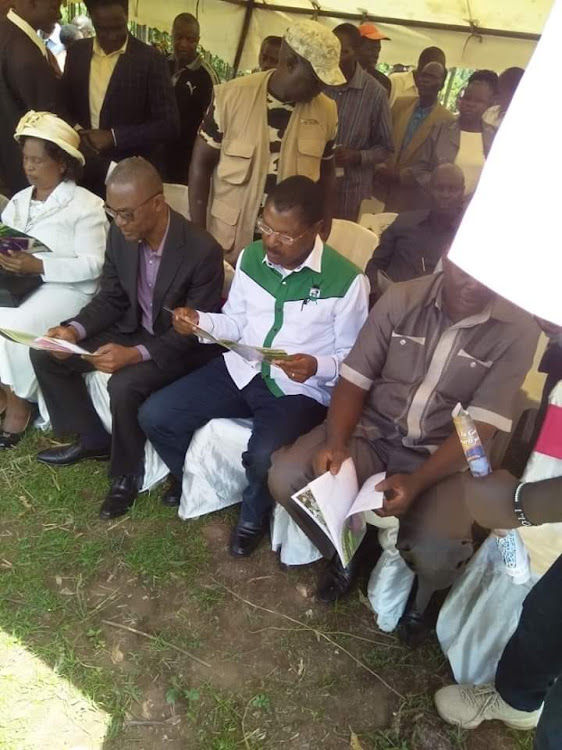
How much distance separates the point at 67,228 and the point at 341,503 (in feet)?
6.25

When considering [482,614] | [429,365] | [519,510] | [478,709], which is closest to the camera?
[519,510]

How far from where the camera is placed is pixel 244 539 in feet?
8.68

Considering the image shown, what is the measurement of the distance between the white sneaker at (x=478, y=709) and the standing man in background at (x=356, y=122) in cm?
333

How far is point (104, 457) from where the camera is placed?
121 inches

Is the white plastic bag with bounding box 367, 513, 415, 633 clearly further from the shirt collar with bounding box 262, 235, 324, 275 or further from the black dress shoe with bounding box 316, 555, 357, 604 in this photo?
the shirt collar with bounding box 262, 235, 324, 275

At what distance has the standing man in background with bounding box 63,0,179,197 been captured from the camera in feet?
11.3

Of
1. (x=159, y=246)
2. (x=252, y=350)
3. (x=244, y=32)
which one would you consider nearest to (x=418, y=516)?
(x=252, y=350)

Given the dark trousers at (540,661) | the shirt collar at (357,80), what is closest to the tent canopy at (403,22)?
the shirt collar at (357,80)

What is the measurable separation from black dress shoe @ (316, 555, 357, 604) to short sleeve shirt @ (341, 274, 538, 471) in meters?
0.52

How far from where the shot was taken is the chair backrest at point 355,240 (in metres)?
3.58

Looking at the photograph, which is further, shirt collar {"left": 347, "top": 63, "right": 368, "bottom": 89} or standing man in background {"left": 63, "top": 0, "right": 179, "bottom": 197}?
shirt collar {"left": 347, "top": 63, "right": 368, "bottom": 89}

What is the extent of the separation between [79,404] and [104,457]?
12.2 inches

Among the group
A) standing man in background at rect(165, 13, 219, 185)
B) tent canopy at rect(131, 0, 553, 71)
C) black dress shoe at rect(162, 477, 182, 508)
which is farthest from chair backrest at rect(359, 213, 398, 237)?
tent canopy at rect(131, 0, 553, 71)

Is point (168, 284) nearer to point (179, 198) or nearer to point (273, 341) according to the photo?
point (273, 341)
